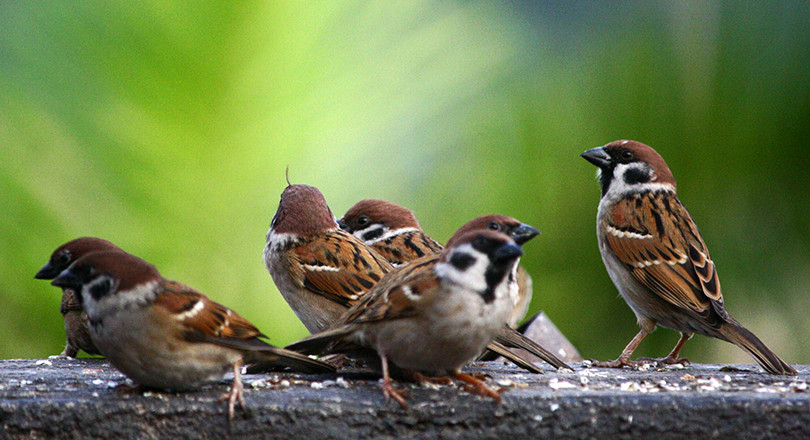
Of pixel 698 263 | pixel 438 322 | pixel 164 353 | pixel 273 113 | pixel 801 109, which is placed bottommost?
pixel 164 353

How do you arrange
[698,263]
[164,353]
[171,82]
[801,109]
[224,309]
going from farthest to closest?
[801,109] < [171,82] < [698,263] < [224,309] < [164,353]

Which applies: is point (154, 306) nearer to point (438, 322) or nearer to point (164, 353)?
point (164, 353)

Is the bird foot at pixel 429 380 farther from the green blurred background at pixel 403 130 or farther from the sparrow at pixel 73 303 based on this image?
the green blurred background at pixel 403 130

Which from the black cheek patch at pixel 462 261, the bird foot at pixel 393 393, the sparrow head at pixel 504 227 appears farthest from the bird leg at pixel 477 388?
the sparrow head at pixel 504 227

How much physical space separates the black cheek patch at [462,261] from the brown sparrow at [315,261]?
Answer: 0.93 m

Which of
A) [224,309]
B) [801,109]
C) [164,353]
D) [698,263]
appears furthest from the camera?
[801,109]

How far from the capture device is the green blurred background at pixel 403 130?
3.84 m

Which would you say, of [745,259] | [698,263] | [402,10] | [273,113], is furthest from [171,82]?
[745,259]

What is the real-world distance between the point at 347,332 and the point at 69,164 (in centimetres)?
193

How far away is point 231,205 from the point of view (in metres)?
3.88

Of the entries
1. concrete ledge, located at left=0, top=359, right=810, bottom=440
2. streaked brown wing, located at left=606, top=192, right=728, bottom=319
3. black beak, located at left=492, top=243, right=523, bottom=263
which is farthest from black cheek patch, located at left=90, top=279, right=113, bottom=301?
streaked brown wing, located at left=606, top=192, right=728, bottom=319

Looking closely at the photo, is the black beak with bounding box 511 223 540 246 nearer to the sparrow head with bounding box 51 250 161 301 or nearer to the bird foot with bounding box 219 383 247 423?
the bird foot with bounding box 219 383 247 423

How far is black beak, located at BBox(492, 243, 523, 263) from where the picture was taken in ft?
7.58

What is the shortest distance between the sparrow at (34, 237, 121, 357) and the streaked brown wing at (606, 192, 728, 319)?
6.65ft
